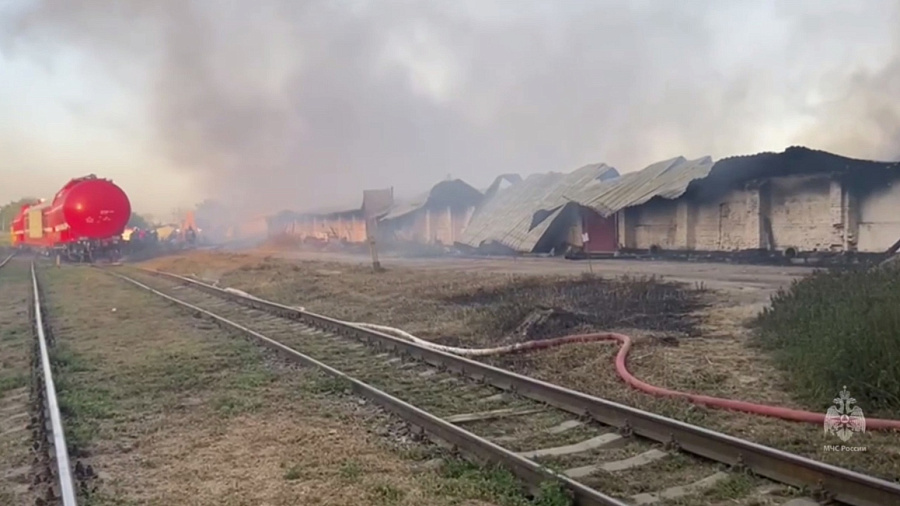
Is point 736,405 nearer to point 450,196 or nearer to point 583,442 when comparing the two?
point 583,442

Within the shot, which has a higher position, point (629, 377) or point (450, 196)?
point (450, 196)

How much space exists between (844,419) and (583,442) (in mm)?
1959

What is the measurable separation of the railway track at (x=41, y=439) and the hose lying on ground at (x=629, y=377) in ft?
14.2

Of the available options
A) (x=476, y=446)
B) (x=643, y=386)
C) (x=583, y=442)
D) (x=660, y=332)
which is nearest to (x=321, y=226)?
(x=660, y=332)

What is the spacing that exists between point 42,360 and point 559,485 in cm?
774

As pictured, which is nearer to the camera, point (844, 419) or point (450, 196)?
point (844, 419)

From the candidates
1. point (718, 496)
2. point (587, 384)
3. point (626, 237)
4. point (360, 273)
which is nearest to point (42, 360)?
point (587, 384)

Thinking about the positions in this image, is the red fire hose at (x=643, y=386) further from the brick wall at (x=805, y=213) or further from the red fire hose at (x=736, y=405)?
the brick wall at (x=805, y=213)

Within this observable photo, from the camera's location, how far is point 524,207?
1291 inches

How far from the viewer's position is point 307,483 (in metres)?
4.64

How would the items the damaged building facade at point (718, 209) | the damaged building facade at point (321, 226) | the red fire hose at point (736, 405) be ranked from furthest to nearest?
the damaged building facade at point (321, 226) → the damaged building facade at point (718, 209) → the red fire hose at point (736, 405)

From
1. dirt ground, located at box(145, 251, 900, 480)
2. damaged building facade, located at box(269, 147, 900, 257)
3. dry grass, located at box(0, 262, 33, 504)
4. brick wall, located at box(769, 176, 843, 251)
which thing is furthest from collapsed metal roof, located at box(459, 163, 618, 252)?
dry grass, located at box(0, 262, 33, 504)

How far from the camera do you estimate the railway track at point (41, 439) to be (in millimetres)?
4617

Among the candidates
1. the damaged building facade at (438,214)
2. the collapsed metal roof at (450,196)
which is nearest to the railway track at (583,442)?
the damaged building facade at (438,214)
